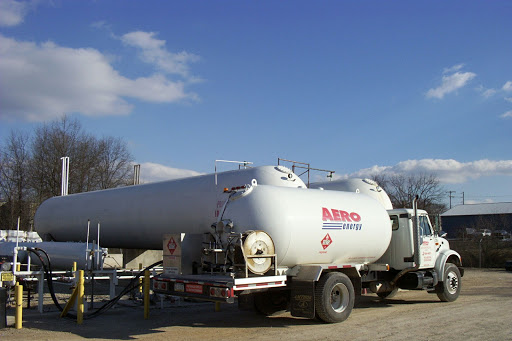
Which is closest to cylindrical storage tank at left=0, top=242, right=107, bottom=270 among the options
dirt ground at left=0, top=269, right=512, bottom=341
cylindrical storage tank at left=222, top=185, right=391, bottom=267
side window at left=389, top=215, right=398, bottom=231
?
dirt ground at left=0, top=269, right=512, bottom=341

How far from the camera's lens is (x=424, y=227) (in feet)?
44.9

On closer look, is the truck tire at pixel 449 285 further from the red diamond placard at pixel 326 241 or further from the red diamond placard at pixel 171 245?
the red diamond placard at pixel 171 245

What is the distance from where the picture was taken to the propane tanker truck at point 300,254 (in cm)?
946

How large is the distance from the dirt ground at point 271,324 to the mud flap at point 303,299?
1.03ft

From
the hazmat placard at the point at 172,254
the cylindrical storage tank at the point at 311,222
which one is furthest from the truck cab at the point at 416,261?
the hazmat placard at the point at 172,254

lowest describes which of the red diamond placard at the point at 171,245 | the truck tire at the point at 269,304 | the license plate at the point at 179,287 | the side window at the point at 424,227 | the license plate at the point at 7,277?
the truck tire at the point at 269,304

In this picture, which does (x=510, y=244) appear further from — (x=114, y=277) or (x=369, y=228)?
(x=114, y=277)

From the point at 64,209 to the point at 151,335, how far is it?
45.6 ft

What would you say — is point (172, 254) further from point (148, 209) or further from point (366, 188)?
point (366, 188)

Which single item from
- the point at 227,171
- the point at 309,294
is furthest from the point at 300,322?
the point at 227,171

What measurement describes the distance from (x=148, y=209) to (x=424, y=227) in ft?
30.2

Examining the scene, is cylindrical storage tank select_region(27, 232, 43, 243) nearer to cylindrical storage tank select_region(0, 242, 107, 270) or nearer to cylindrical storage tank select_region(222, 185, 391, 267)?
cylindrical storage tank select_region(0, 242, 107, 270)

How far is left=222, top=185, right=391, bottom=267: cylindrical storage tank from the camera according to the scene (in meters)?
9.77

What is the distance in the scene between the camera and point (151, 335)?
9.36 m
